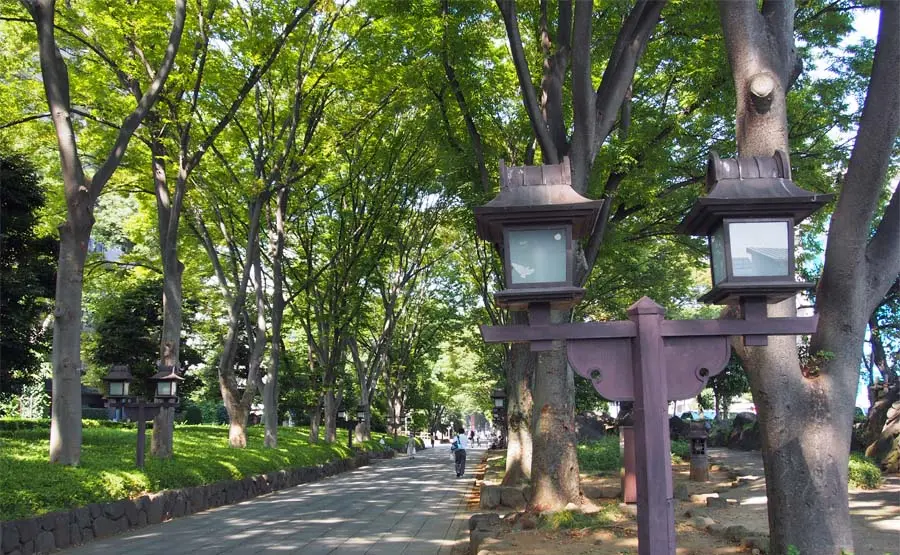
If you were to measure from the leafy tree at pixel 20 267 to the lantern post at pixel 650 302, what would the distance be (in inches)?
635

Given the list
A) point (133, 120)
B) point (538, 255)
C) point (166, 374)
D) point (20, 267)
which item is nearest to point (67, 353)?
point (166, 374)

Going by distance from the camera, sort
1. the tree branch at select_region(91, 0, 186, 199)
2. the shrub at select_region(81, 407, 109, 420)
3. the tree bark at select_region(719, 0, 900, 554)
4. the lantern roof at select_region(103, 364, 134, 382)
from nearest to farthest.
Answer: the tree bark at select_region(719, 0, 900, 554) → the tree branch at select_region(91, 0, 186, 199) → the lantern roof at select_region(103, 364, 134, 382) → the shrub at select_region(81, 407, 109, 420)

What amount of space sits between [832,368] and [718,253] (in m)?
1.50

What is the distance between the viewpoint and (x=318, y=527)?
11.1 metres

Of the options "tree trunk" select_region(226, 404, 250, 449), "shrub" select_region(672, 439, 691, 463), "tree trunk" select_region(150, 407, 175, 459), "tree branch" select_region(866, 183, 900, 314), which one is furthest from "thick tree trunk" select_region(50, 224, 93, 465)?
"shrub" select_region(672, 439, 691, 463)

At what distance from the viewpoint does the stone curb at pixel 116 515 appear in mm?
8148

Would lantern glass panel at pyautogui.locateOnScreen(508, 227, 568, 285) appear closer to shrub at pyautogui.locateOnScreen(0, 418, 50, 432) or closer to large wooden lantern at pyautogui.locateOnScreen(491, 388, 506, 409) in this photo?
shrub at pyautogui.locateOnScreen(0, 418, 50, 432)

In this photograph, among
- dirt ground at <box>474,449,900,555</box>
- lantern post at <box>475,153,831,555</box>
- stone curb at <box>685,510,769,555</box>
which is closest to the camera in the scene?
lantern post at <box>475,153,831,555</box>

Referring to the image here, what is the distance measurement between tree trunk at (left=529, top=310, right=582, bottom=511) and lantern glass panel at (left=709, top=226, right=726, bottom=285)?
515 centimetres

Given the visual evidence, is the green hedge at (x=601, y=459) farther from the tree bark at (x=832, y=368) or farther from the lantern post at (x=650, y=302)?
the lantern post at (x=650, y=302)

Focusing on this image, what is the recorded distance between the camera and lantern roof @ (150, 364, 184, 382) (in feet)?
43.5

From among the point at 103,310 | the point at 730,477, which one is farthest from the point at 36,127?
the point at 730,477

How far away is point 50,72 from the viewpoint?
1032 centimetres

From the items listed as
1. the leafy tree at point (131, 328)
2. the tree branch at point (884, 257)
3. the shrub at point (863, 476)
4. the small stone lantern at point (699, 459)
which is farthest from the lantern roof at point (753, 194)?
the leafy tree at point (131, 328)
